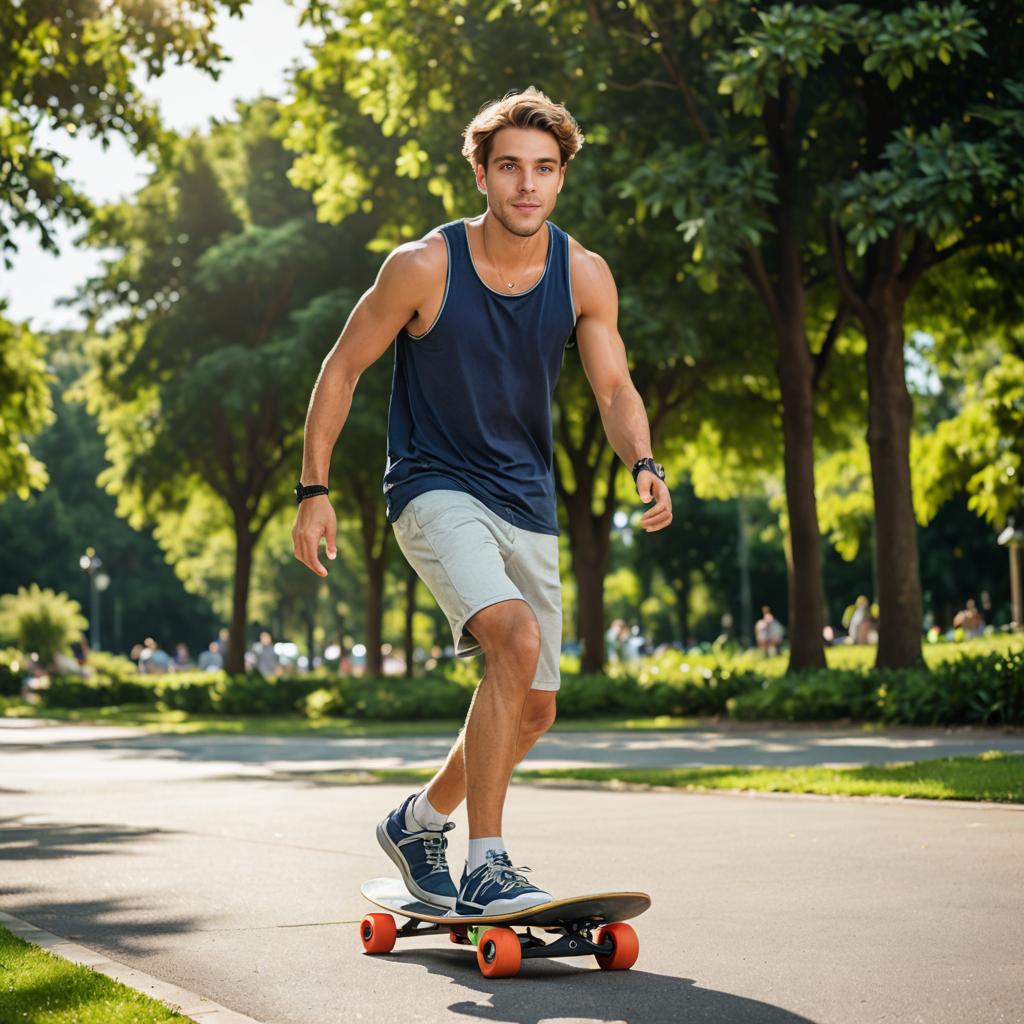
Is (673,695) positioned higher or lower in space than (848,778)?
higher

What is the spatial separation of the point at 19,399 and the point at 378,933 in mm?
22809

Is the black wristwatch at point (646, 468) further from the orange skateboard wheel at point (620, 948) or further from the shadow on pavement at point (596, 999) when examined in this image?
the shadow on pavement at point (596, 999)

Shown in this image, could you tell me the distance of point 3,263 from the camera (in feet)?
69.9

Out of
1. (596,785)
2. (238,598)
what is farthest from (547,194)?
(238,598)

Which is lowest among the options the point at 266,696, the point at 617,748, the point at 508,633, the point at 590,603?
the point at 617,748

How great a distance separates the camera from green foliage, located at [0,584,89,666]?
38.7m

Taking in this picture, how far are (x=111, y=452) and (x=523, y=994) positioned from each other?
102 ft

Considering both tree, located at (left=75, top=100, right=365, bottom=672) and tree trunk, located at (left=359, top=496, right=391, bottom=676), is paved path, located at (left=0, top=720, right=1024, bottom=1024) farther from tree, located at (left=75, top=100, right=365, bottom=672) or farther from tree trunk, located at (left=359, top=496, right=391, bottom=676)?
tree trunk, located at (left=359, top=496, right=391, bottom=676)

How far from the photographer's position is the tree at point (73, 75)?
680 inches

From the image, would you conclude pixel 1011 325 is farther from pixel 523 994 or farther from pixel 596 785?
pixel 523 994

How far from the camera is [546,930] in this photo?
460cm

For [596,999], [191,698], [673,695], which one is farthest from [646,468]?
[191,698]

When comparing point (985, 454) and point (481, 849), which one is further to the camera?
point (985, 454)

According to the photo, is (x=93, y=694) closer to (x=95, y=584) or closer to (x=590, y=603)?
(x=590, y=603)
